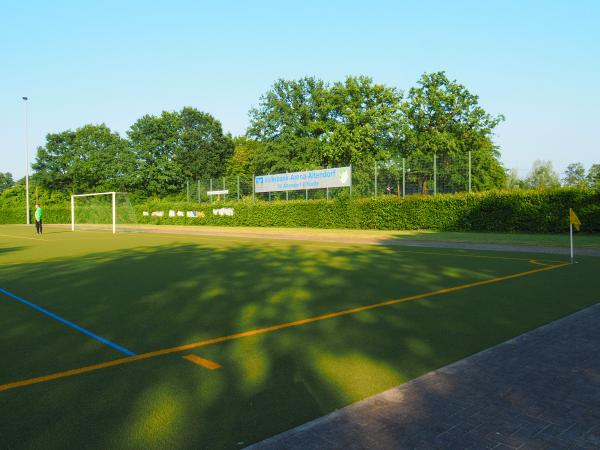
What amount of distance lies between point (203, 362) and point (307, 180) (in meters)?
30.5

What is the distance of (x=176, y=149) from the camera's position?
7606 cm

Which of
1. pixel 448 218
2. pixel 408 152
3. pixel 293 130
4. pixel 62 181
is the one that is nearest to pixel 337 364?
pixel 448 218

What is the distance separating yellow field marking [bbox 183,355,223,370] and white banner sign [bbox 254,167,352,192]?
27754 millimetres

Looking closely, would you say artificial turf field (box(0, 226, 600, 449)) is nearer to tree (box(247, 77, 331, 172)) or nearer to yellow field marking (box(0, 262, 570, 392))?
yellow field marking (box(0, 262, 570, 392))

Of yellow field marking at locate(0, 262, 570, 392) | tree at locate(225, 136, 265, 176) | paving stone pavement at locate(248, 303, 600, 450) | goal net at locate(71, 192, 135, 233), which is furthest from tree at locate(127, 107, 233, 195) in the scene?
paving stone pavement at locate(248, 303, 600, 450)

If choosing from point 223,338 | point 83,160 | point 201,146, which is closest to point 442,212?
point 223,338

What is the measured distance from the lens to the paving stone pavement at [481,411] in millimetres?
2816

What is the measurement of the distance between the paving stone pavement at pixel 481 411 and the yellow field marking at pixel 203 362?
157cm

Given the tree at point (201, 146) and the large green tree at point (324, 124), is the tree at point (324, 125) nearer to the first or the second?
the large green tree at point (324, 124)

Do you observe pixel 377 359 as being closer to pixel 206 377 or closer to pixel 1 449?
pixel 206 377

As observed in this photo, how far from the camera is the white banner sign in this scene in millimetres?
32188

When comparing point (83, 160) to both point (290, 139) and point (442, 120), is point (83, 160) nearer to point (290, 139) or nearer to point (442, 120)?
point (290, 139)

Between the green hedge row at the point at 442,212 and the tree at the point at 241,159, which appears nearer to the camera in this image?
the green hedge row at the point at 442,212

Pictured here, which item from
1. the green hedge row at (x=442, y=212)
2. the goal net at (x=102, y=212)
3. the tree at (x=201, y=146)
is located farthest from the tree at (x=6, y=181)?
the green hedge row at (x=442, y=212)
